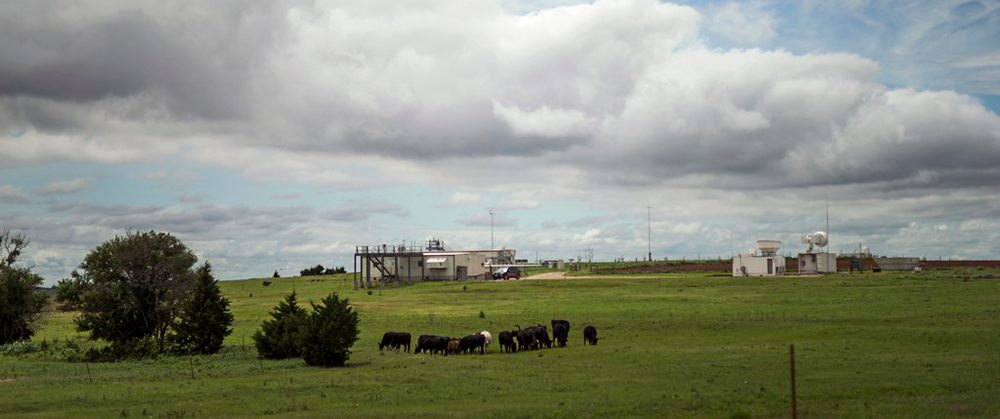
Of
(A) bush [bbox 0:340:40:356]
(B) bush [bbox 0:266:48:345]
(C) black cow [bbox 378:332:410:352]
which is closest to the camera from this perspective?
(C) black cow [bbox 378:332:410:352]

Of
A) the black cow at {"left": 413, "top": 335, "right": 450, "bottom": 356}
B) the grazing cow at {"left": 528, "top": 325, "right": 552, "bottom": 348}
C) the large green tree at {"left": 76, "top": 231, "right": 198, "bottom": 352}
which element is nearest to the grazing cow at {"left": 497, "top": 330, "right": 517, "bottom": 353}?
the grazing cow at {"left": 528, "top": 325, "right": 552, "bottom": 348}

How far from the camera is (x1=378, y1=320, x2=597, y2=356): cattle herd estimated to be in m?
46.2

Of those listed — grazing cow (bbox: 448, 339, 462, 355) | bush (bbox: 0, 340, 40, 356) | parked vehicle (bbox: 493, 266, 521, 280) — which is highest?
parked vehicle (bbox: 493, 266, 521, 280)

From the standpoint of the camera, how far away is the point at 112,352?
51.6m

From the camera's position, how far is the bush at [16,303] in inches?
2394

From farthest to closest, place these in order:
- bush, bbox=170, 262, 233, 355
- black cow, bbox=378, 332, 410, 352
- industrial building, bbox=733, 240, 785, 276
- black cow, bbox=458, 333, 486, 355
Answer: industrial building, bbox=733, 240, 785, 276 → bush, bbox=170, 262, 233, 355 → black cow, bbox=378, 332, 410, 352 → black cow, bbox=458, 333, 486, 355

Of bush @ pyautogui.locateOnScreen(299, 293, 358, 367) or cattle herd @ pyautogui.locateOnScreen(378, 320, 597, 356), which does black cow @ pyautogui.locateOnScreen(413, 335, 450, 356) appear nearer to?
cattle herd @ pyautogui.locateOnScreen(378, 320, 597, 356)

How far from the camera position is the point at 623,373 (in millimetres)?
34312

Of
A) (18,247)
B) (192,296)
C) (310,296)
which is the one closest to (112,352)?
(192,296)

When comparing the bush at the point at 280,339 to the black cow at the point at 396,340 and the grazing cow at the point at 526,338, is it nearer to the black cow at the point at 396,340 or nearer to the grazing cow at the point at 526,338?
the black cow at the point at 396,340

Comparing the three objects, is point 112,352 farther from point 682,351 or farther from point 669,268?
point 669,268

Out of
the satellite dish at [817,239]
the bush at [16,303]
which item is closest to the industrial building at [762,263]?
the satellite dish at [817,239]

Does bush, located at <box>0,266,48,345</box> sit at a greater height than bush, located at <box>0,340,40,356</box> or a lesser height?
greater

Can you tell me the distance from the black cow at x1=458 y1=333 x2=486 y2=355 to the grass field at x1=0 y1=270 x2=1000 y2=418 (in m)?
2.24
